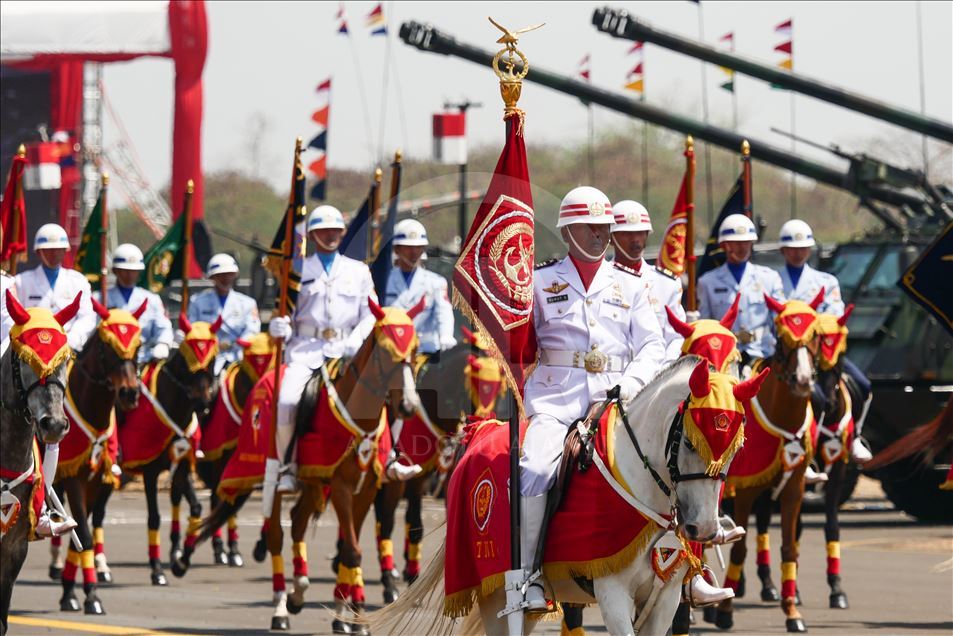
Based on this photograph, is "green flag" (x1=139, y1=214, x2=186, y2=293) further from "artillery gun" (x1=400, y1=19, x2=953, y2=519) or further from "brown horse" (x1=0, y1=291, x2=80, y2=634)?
"brown horse" (x1=0, y1=291, x2=80, y2=634)

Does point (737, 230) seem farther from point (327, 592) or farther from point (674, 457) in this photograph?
point (674, 457)

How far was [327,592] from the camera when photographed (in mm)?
16359

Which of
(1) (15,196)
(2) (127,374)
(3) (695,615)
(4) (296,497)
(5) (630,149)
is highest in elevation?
(5) (630,149)

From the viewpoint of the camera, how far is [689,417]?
28.9 ft

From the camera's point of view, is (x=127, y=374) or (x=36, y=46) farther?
(x=36, y=46)

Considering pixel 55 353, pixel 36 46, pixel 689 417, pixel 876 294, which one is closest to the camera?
pixel 689 417

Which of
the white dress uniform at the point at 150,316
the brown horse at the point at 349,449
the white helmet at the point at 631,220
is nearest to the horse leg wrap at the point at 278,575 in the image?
the brown horse at the point at 349,449

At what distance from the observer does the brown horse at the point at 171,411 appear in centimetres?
1808

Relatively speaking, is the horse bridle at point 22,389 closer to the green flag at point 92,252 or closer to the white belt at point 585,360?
the white belt at point 585,360

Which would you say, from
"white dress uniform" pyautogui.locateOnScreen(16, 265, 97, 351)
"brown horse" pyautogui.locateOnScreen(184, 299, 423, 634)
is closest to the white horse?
"brown horse" pyautogui.locateOnScreen(184, 299, 423, 634)

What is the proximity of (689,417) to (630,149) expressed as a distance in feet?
161

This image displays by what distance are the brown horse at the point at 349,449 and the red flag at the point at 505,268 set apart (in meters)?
3.99

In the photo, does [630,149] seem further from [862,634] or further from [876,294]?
[862,634]

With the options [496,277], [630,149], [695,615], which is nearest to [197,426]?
[695,615]
